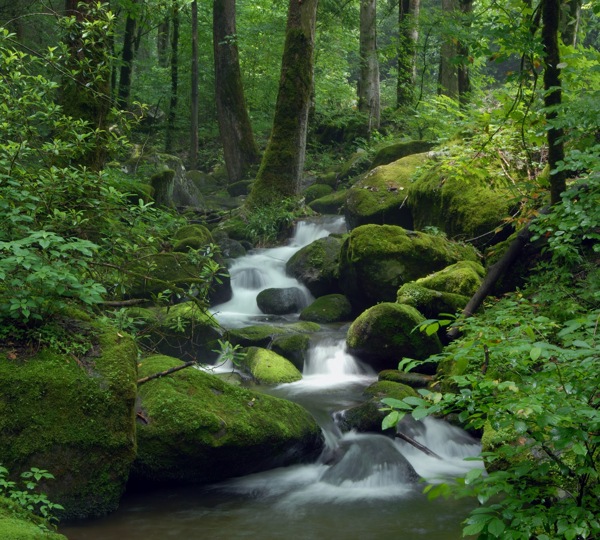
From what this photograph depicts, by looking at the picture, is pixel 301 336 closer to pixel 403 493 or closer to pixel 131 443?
pixel 403 493

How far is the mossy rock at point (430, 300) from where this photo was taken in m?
8.45

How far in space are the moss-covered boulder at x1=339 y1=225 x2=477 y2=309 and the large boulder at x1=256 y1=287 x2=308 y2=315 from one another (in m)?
1.83

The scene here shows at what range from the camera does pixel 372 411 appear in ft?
21.6

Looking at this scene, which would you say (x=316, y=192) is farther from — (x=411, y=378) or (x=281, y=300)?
(x=411, y=378)

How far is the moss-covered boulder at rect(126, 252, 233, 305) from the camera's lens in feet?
18.4

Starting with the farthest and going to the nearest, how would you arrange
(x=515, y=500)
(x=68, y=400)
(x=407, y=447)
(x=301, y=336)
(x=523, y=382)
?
(x=301, y=336) → (x=407, y=447) → (x=68, y=400) → (x=523, y=382) → (x=515, y=500)

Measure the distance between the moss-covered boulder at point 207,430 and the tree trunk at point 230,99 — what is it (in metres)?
14.3

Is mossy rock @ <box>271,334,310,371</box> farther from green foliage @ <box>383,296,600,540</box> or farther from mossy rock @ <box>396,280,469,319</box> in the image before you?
green foliage @ <box>383,296,600,540</box>

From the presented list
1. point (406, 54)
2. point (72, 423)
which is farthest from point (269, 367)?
point (406, 54)

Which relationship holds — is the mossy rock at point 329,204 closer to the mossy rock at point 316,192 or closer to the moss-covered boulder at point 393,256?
the mossy rock at point 316,192

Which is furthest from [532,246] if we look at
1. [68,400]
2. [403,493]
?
[68,400]

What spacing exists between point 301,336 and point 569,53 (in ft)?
17.4

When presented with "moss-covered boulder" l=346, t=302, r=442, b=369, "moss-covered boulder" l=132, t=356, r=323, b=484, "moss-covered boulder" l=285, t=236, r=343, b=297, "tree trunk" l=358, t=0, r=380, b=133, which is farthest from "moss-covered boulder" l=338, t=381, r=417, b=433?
"tree trunk" l=358, t=0, r=380, b=133

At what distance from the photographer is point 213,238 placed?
47.3 feet
